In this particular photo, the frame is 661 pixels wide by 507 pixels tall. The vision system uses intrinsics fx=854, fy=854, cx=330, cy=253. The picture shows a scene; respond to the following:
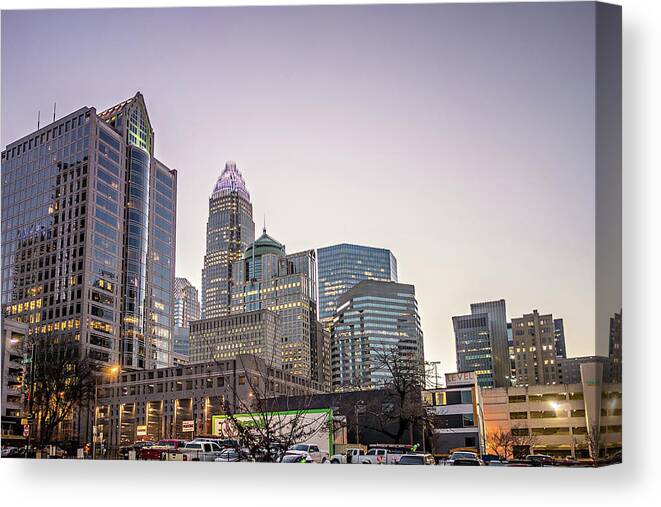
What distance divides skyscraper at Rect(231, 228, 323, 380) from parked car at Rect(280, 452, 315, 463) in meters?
27.9

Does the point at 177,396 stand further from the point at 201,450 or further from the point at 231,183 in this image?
the point at 201,450

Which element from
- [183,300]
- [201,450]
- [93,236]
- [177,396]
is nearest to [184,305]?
[183,300]

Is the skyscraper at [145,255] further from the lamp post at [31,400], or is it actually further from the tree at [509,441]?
the tree at [509,441]

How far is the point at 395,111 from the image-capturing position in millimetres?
18578

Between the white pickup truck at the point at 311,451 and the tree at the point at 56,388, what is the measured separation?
6.30 m

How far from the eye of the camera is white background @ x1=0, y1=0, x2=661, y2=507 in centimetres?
1231

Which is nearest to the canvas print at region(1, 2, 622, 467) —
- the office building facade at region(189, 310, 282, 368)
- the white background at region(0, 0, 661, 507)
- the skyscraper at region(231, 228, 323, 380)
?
the white background at region(0, 0, 661, 507)

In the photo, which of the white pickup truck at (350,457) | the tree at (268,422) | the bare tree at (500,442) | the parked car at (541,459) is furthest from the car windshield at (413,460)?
the bare tree at (500,442)

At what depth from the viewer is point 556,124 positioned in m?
15.2

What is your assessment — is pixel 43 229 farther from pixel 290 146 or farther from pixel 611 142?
pixel 611 142

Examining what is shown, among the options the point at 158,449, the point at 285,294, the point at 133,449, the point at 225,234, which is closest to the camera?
the point at 158,449

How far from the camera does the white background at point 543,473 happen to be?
12.3m

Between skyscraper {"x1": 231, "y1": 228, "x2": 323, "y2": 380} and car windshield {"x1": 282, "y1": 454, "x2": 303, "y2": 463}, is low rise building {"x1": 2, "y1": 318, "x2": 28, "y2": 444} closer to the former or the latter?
car windshield {"x1": 282, "y1": 454, "x2": 303, "y2": 463}

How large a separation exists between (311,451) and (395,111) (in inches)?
295
